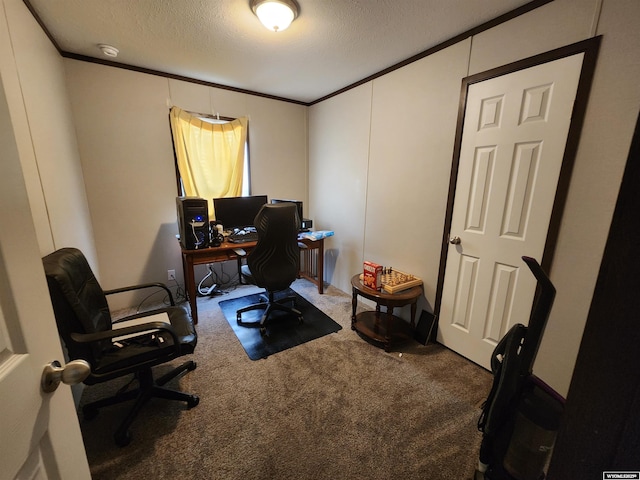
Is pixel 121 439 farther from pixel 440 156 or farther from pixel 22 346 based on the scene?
pixel 440 156

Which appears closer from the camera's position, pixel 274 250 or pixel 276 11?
pixel 276 11

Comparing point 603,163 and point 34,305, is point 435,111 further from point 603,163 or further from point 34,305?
point 34,305

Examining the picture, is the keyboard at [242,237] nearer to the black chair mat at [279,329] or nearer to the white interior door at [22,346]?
the black chair mat at [279,329]

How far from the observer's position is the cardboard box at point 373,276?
2234 millimetres

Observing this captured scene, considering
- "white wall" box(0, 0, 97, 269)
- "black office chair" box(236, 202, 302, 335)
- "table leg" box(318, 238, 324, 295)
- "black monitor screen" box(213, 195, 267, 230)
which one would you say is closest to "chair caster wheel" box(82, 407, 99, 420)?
"white wall" box(0, 0, 97, 269)

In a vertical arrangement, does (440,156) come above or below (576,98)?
below

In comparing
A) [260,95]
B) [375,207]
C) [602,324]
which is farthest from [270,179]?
[602,324]

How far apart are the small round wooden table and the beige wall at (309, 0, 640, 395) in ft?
0.84

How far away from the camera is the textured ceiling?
1580 millimetres

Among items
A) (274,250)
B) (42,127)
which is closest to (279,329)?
(274,250)

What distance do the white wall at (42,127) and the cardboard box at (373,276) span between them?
2.07 meters

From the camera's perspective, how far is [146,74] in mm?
2535

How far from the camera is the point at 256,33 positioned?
1872 mm

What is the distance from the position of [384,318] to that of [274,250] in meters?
1.26
